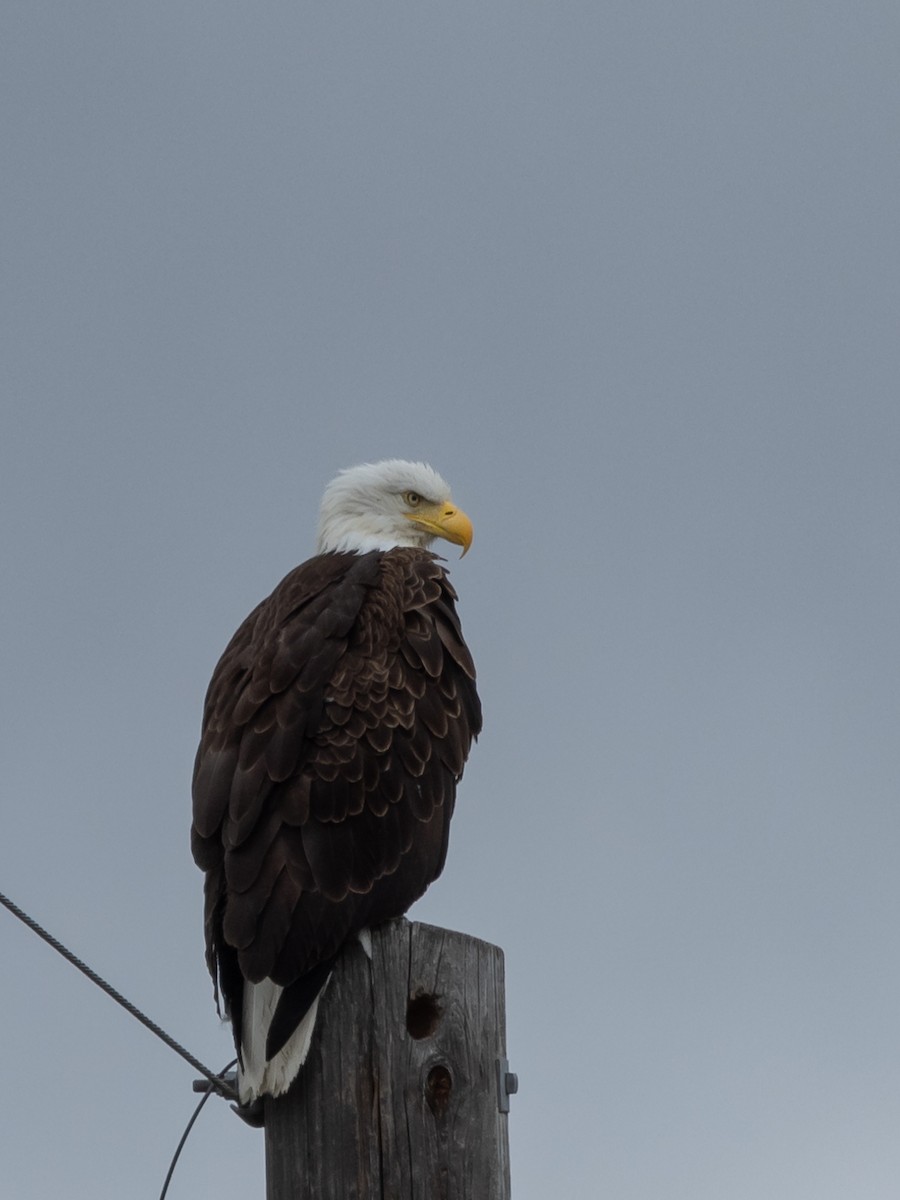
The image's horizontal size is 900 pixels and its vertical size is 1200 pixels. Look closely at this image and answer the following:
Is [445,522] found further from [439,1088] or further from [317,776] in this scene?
[439,1088]

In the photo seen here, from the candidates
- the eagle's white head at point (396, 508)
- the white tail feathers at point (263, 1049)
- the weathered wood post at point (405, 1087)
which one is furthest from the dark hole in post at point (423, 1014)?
the eagle's white head at point (396, 508)

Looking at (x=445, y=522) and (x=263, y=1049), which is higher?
(x=445, y=522)

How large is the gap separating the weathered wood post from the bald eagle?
0.10 metres

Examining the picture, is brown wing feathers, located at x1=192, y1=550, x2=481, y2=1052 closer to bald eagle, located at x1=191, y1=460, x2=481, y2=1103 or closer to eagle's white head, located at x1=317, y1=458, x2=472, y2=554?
bald eagle, located at x1=191, y1=460, x2=481, y2=1103

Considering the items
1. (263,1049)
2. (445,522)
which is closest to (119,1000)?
(263,1049)

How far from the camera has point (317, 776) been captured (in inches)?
170

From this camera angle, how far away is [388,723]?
461cm

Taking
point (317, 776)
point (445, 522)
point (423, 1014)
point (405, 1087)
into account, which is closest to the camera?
point (405, 1087)

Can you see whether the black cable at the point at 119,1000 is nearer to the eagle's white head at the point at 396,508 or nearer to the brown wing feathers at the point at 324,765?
the brown wing feathers at the point at 324,765

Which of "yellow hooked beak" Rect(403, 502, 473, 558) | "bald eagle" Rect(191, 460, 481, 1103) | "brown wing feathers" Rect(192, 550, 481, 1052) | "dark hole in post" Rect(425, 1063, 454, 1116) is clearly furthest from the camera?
"yellow hooked beak" Rect(403, 502, 473, 558)

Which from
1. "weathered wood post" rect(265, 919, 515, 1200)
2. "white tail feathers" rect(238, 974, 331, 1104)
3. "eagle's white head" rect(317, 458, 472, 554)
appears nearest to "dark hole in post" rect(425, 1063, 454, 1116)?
"weathered wood post" rect(265, 919, 515, 1200)

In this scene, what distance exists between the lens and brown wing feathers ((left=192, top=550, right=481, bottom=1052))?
400cm

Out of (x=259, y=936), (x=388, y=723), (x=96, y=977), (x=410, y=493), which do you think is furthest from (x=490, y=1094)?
(x=410, y=493)

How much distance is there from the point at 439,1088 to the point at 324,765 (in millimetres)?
1097
